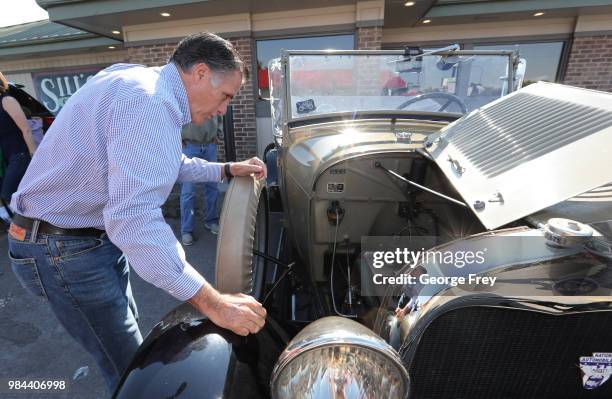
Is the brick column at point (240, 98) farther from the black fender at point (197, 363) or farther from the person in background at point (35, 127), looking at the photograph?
the black fender at point (197, 363)

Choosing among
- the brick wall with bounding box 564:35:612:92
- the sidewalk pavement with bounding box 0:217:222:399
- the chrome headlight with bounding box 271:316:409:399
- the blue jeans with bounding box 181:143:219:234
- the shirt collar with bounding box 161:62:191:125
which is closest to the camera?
the chrome headlight with bounding box 271:316:409:399

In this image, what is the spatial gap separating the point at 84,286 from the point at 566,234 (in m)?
1.81

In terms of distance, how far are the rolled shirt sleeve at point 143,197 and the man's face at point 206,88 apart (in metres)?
0.22

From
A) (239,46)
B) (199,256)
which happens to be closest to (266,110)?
(239,46)

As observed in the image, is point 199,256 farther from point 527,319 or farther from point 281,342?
point 527,319

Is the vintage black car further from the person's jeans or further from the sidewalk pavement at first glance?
the person's jeans

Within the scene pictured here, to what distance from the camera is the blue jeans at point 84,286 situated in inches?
57.0

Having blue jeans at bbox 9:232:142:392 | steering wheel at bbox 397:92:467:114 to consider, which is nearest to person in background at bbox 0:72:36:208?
blue jeans at bbox 9:232:142:392

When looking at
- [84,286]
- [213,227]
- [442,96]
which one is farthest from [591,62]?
[84,286]

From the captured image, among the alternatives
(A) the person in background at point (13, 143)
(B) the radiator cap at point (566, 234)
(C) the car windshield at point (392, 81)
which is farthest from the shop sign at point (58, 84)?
(B) the radiator cap at point (566, 234)

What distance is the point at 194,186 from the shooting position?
13.5 feet

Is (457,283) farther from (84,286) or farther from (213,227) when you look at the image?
(213,227)

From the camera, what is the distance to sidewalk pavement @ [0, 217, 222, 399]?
2.22 metres

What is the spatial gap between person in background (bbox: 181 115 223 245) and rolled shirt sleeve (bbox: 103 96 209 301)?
286 cm
